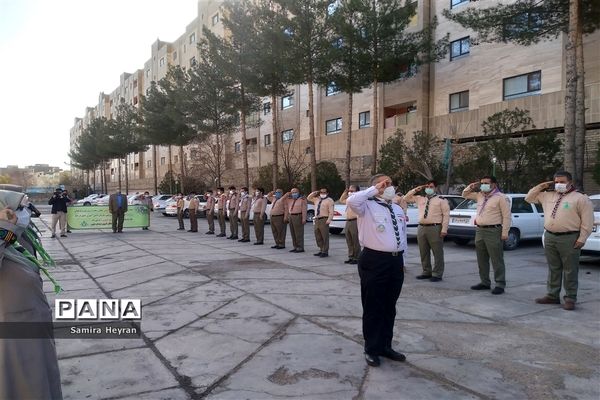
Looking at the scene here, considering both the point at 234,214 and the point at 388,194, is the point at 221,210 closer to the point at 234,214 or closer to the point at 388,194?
the point at 234,214

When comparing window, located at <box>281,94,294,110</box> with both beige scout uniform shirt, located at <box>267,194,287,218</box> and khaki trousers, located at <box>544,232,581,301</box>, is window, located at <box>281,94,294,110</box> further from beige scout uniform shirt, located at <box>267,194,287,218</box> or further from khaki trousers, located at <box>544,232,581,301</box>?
khaki trousers, located at <box>544,232,581,301</box>

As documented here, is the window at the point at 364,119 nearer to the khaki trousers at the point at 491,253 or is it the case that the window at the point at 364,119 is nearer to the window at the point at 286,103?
the window at the point at 286,103

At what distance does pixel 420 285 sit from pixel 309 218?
13431 mm

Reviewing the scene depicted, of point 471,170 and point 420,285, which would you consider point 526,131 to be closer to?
point 471,170

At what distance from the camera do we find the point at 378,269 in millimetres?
4305

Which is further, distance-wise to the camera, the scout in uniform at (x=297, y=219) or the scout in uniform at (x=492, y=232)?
the scout in uniform at (x=297, y=219)

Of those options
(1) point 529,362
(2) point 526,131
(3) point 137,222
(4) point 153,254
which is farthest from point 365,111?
(1) point 529,362

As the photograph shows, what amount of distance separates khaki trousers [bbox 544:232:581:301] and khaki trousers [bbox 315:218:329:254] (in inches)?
215

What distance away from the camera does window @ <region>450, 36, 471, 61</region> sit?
24922 mm

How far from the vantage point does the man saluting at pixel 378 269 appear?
4281 millimetres

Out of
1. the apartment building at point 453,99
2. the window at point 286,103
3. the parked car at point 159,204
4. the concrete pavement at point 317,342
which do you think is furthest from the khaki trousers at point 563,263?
the window at point 286,103

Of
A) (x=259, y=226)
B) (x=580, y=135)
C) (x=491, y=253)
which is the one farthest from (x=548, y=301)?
(x=580, y=135)

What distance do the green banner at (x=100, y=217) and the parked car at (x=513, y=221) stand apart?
1268cm

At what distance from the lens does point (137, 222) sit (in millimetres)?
19328
